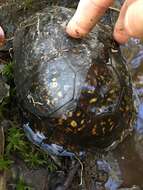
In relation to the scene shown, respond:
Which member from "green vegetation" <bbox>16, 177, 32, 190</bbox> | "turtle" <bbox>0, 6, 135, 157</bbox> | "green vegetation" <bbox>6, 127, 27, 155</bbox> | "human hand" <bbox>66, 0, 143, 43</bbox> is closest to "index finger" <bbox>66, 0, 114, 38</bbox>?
"human hand" <bbox>66, 0, 143, 43</bbox>

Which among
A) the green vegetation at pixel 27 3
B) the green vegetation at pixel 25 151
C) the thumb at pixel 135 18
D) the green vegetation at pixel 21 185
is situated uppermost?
the green vegetation at pixel 27 3

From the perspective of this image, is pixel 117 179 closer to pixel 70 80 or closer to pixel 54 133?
pixel 54 133

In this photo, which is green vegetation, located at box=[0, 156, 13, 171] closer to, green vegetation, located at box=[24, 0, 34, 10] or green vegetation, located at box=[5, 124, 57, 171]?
green vegetation, located at box=[5, 124, 57, 171]

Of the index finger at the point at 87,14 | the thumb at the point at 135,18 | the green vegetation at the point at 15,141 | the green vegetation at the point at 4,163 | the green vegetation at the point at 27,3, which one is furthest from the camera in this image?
the green vegetation at the point at 27,3

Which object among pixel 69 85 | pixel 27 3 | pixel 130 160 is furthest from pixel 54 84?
pixel 27 3

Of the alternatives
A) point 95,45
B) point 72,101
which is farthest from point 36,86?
point 95,45

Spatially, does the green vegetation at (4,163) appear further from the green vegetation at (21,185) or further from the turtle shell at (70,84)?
the turtle shell at (70,84)

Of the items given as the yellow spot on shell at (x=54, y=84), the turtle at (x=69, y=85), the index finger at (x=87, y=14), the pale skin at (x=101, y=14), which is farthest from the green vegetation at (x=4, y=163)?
the index finger at (x=87, y=14)

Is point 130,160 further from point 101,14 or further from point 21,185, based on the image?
point 101,14

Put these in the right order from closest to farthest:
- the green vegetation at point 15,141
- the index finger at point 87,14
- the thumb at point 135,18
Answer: the thumb at point 135,18 < the index finger at point 87,14 < the green vegetation at point 15,141
